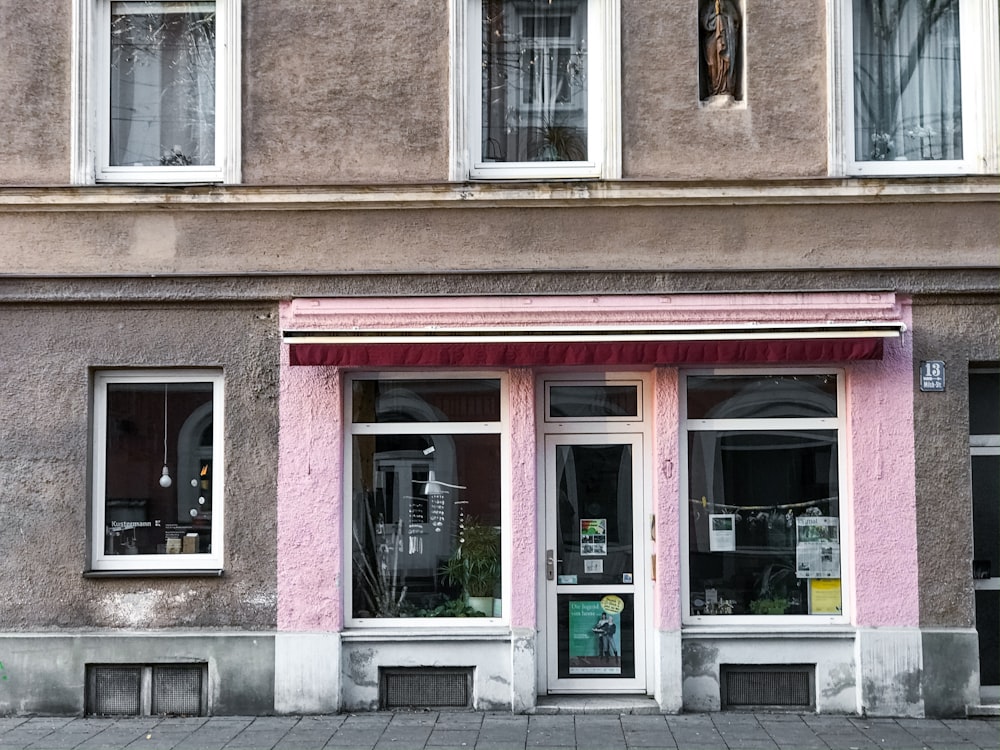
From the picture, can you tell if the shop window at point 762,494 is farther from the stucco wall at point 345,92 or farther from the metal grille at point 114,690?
the metal grille at point 114,690

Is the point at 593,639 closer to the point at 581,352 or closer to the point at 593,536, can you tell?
the point at 593,536

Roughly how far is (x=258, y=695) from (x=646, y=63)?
18.7ft

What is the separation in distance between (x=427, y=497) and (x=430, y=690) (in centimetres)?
149

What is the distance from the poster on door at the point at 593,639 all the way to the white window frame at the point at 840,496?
585 mm

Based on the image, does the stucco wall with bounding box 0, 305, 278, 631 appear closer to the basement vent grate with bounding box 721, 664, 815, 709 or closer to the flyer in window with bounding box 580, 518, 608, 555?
the flyer in window with bounding box 580, 518, 608, 555

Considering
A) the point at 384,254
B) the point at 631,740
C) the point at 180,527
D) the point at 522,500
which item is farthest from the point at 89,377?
the point at 631,740

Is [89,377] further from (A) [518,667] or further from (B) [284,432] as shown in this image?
(A) [518,667]

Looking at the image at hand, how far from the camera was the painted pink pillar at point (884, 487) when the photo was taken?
28.3ft

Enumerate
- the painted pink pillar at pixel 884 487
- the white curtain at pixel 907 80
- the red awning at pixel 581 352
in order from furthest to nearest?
the white curtain at pixel 907 80
the painted pink pillar at pixel 884 487
the red awning at pixel 581 352

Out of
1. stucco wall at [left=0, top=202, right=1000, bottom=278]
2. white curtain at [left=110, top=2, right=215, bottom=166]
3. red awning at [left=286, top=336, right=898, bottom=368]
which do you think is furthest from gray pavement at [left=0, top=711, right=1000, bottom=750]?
white curtain at [left=110, top=2, right=215, bottom=166]

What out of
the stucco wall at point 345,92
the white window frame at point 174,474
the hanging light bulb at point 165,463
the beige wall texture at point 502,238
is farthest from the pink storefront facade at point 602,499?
the stucco wall at point 345,92

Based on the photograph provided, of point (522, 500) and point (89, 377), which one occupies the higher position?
point (89, 377)

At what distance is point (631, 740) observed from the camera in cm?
789

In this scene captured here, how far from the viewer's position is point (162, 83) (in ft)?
30.3
